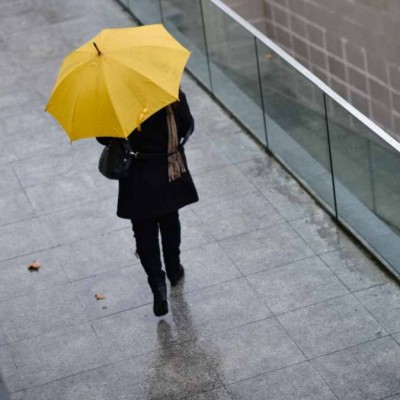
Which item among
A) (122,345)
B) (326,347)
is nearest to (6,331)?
(122,345)

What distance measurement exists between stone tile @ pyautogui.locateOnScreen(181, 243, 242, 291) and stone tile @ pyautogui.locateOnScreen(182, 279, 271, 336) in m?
0.09

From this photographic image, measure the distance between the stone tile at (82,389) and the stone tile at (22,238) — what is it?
5.75 feet

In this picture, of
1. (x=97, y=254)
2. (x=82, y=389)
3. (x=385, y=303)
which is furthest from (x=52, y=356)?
(x=385, y=303)

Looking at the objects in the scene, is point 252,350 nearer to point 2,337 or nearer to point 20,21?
point 2,337

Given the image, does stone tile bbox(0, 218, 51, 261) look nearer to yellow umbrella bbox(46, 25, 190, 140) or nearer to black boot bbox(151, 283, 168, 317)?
black boot bbox(151, 283, 168, 317)

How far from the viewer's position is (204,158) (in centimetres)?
975

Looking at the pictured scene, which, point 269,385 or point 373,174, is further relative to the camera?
point 373,174

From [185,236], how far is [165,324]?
118 centimetres

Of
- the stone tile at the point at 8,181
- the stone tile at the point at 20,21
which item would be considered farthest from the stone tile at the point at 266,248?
the stone tile at the point at 20,21

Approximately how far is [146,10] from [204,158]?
3673 mm

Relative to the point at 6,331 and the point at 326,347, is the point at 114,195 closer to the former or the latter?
the point at 6,331

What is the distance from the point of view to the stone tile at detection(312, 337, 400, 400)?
21.8ft

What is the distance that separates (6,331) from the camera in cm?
759

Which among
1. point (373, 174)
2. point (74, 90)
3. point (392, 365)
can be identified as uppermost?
point (74, 90)
